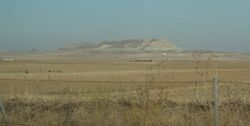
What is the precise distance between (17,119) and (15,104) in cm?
223

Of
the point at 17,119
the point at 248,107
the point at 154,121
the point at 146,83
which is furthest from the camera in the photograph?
the point at 248,107

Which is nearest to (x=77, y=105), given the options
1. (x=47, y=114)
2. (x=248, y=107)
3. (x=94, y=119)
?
(x=47, y=114)

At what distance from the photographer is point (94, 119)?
11.5 metres

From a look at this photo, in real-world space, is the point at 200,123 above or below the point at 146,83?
below

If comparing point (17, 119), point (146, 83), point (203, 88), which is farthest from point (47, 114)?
point (203, 88)

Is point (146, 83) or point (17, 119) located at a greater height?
point (146, 83)

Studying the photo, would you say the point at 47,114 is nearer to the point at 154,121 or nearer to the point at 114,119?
the point at 114,119

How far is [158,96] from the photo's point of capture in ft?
39.4

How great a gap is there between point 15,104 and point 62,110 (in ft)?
5.76

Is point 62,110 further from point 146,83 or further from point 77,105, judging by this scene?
point 146,83

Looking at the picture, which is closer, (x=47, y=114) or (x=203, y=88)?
(x=47, y=114)

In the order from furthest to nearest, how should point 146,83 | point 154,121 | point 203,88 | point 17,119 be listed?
point 203,88 → point 17,119 → point 146,83 → point 154,121

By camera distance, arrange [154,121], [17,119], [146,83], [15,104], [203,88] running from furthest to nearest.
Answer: [203,88], [15,104], [17,119], [146,83], [154,121]

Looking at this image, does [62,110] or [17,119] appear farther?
[62,110]
